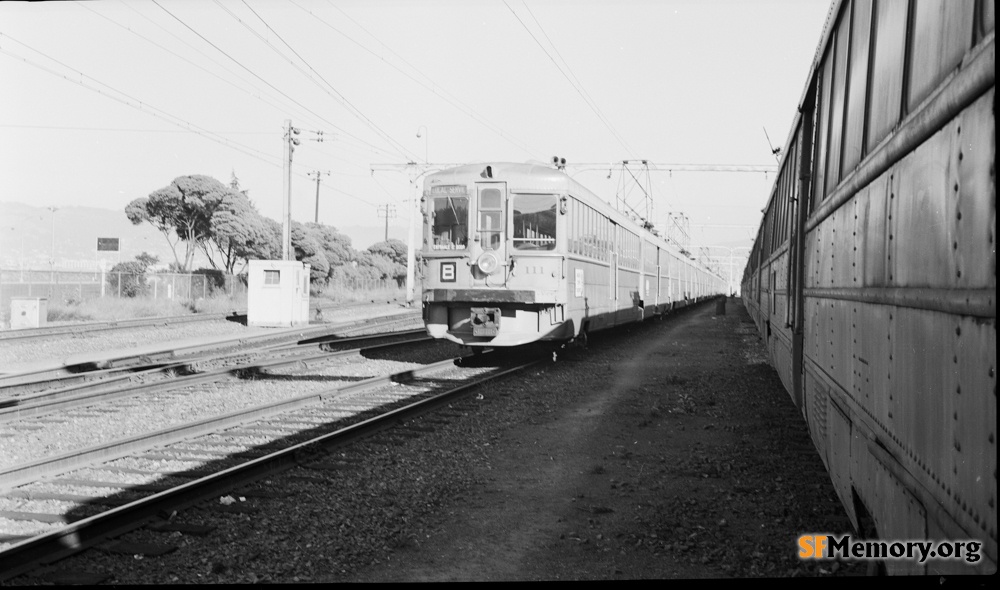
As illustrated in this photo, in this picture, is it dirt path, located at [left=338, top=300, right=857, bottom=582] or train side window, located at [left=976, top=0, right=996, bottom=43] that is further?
dirt path, located at [left=338, top=300, right=857, bottom=582]

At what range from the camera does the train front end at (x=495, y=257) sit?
42.7ft

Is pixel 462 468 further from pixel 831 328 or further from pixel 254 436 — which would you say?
pixel 831 328

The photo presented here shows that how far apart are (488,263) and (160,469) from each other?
23.9 ft

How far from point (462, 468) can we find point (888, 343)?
14.3 feet

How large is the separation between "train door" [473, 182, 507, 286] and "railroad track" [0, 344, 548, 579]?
3689 millimetres

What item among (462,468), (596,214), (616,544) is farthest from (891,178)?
(596,214)

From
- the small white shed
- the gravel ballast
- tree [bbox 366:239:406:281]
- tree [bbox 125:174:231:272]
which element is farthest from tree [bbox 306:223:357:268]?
the gravel ballast

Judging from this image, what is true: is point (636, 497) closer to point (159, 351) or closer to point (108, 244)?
point (159, 351)

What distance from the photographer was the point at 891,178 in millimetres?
2816

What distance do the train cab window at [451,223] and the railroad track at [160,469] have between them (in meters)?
3.95

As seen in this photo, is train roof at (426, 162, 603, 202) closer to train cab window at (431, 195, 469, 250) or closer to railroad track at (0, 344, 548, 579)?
train cab window at (431, 195, 469, 250)

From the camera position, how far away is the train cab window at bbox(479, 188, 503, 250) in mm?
13258

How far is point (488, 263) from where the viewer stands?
13016mm
